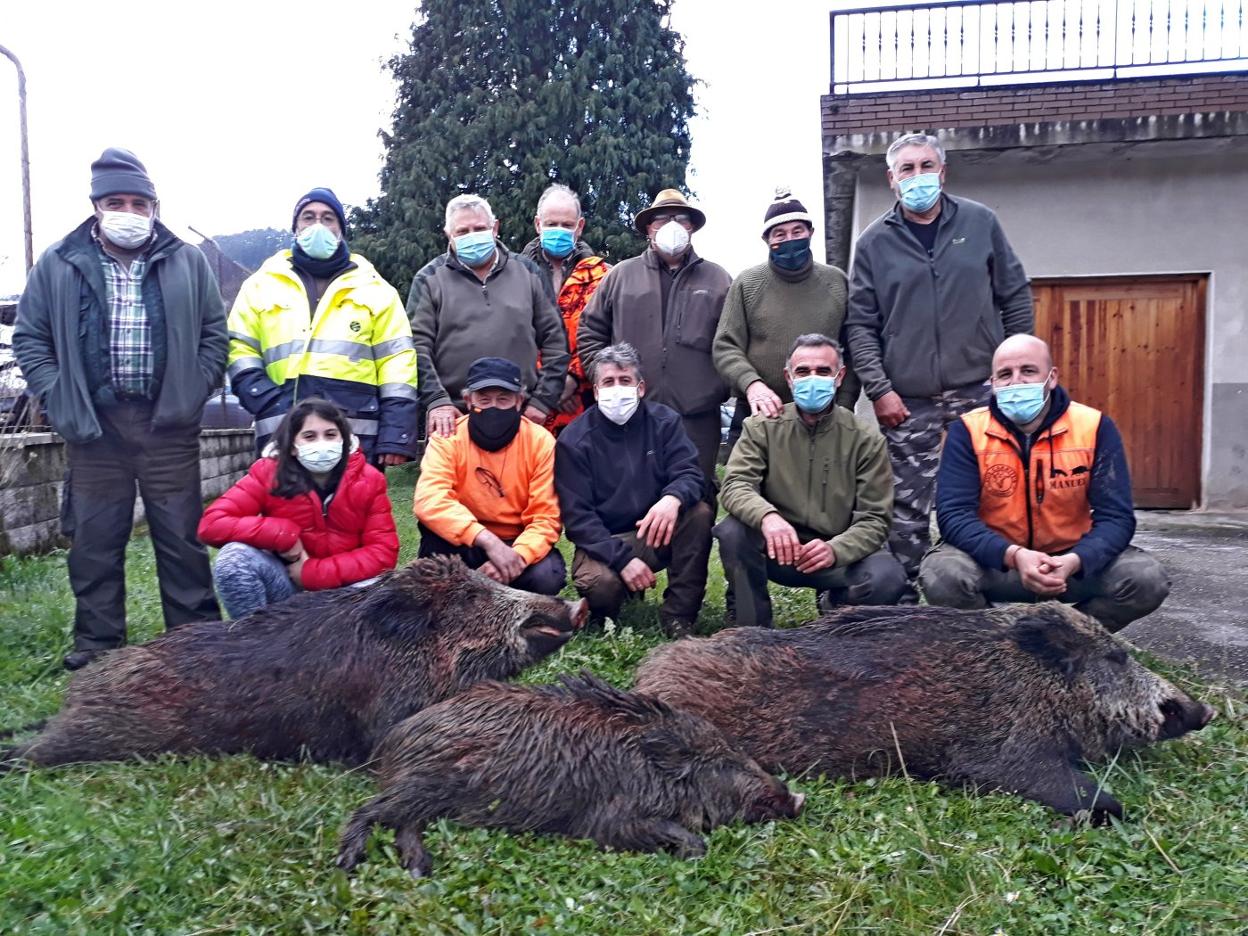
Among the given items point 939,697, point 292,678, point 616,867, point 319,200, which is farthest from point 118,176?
point 939,697

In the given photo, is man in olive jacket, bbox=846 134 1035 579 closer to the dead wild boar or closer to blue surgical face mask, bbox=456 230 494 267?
blue surgical face mask, bbox=456 230 494 267

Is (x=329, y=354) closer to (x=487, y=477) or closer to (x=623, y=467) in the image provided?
(x=487, y=477)

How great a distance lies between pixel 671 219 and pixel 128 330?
9.46 feet

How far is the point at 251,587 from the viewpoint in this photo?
4234 mm

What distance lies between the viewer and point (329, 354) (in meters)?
4.84

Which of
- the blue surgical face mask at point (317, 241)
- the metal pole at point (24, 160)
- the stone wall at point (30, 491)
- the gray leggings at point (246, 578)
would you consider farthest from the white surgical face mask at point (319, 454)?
the metal pole at point (24, 160)

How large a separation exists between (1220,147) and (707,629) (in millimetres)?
7970

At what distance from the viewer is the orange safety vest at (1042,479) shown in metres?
4.34

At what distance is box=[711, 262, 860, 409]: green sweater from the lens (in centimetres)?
536

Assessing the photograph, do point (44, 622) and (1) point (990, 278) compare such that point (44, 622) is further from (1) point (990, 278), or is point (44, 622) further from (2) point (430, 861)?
(1) point (990, 278)

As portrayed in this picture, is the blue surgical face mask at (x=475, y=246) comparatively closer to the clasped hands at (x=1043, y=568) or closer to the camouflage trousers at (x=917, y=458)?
the camouflage trousers at (x=917, y=458)

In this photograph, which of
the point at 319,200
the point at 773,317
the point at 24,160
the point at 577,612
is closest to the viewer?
the point at 577,612

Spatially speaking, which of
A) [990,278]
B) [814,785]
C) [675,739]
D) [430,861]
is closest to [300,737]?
[430,861]

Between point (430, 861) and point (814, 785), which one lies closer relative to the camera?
point (430, 861)
